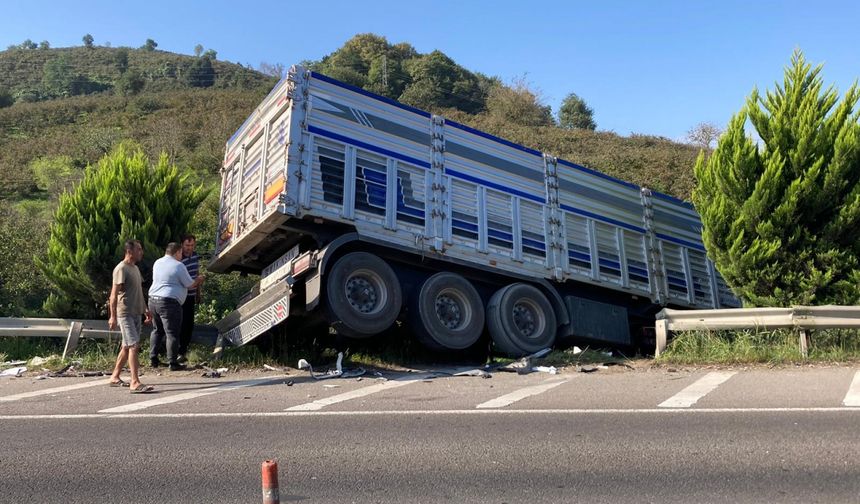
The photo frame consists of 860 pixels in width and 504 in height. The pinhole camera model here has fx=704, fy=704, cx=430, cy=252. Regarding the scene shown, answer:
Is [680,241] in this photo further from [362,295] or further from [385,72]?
[385,72]

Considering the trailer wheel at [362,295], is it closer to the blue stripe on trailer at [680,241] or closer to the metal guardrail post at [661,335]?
the metal guardrail post at [661,335]

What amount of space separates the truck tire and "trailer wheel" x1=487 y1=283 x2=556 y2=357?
0.22 m

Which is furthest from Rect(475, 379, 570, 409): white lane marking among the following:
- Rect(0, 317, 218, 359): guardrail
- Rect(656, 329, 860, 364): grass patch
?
Rect(0, 317, 218, 359): guardrail

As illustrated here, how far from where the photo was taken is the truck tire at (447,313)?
8.97 meters

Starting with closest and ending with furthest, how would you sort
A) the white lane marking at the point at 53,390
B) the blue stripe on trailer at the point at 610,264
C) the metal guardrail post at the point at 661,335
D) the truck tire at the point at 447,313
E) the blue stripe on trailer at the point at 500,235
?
the white lane marking at the point at 53,390, the truck tire at the point at 447,313, the metal guardrail post at the point at 661,335, the blue stripe on trailer at the point at 500,235, the blue stripe on trailer at the point at 610,264

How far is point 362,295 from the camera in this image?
28.3ft

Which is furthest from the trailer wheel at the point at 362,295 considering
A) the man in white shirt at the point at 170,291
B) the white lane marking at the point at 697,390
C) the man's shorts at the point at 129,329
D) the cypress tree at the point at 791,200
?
the cypress tree at the point at 791,200

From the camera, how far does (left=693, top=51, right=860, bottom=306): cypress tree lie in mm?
9156

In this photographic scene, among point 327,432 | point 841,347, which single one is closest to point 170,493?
point 327,432

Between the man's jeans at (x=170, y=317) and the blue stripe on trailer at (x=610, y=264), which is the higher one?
the blue stripe on trailer at (x=610, y=264)

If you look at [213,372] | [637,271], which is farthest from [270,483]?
[637,271]

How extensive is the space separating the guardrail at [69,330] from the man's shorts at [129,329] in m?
2.24

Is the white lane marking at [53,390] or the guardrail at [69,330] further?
the guardrail at [69,330]

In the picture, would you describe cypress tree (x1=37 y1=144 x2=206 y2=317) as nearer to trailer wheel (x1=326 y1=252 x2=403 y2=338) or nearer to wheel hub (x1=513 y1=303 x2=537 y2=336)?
trailer wheel (x1=326 y1=252 x2=403 y2=338)
